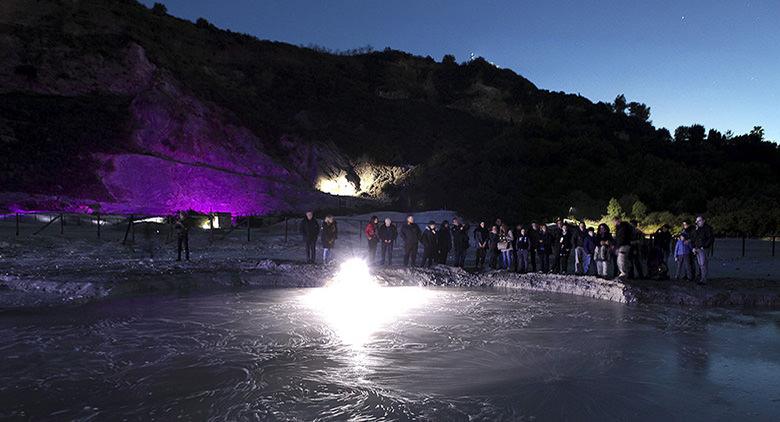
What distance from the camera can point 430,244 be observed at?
1552 centimetres

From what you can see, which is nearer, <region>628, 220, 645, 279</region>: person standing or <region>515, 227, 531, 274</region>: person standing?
<region>628, 220, 645, 279</region>: person standing

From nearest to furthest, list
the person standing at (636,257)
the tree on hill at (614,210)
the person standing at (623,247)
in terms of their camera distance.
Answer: the person standing at (623,247) → the person standing at (636,257) → the tree on hill at (614,210)

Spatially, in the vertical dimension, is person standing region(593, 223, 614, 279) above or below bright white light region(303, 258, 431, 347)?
above

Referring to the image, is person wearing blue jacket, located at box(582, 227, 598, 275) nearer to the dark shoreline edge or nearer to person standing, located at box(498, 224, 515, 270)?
the dark shoreline edge

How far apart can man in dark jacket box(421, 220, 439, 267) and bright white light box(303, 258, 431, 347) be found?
167cm

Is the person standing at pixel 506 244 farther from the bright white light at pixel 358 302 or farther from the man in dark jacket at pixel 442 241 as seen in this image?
the bright white light at pixel 358 302

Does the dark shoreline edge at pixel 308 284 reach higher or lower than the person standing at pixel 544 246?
lower

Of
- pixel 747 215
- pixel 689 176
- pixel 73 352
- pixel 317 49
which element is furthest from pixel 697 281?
pixel 317 49

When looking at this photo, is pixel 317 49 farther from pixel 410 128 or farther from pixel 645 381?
pixel 645 381

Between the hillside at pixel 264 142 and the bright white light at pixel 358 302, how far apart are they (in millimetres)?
15224

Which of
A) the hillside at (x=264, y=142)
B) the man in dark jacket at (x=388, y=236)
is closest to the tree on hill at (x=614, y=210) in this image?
the hillside at (x=264, y=142)

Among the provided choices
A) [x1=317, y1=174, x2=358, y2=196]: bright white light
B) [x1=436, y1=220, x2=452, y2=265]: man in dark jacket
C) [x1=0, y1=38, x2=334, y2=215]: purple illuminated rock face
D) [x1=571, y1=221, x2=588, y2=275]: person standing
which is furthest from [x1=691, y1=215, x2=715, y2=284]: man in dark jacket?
[x1=317, y1=174, x2=358, y2=196]: bright white light

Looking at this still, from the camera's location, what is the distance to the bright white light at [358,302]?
9148 millimetres

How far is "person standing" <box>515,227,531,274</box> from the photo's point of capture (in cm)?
1453
